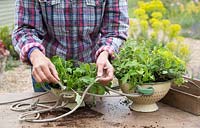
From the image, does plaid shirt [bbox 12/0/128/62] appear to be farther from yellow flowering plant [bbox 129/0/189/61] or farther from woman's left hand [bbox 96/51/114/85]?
yellow flowering plant [bbox 129/0/189/61]

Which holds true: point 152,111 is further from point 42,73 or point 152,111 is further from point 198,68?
point 198,68

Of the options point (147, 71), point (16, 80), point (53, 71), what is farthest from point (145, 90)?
point (16, 80)

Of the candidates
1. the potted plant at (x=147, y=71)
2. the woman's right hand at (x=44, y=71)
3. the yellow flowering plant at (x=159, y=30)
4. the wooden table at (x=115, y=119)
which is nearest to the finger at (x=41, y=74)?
the woman's right hand at (x=44, y=71)

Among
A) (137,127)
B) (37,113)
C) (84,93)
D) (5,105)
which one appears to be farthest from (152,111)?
(5,105)

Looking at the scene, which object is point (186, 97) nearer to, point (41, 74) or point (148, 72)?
point (148, 72)

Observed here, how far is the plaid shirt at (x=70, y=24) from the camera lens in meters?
1.86

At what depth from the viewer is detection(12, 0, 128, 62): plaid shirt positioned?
1856 millimetres

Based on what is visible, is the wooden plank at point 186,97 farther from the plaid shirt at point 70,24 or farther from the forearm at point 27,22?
the forearm at point 27,22

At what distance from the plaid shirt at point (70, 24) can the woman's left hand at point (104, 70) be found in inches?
5.1

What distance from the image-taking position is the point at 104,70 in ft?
5.41

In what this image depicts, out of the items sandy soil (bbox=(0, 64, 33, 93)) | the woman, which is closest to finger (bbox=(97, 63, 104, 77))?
the woman

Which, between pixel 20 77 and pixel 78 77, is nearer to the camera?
pixel 78 77

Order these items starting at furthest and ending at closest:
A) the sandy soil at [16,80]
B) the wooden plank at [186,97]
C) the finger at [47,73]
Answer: the sandy soil at [16,80]
the wooden plank at [186,97]
the finger at [47,73]

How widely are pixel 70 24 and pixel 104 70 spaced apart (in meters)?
0.35
